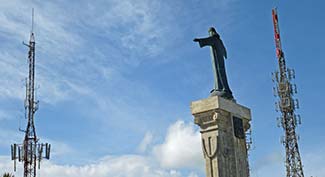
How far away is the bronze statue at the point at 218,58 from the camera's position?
28.6m

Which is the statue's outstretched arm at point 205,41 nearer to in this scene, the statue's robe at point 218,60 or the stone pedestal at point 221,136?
the statue's robe at point 218,60

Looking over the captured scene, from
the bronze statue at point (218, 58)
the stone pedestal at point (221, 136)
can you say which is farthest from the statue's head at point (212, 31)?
the stone pedestal at point (221, 136)

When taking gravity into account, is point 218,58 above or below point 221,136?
above

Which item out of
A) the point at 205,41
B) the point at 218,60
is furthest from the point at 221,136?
the point at 205,41

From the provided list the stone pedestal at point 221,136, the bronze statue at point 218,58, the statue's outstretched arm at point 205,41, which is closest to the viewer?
the stone pedestal at point 221,136

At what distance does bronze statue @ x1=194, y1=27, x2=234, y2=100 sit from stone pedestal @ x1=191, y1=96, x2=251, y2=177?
1.06 metres

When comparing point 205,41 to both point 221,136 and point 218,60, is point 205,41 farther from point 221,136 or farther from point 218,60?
point 221,136

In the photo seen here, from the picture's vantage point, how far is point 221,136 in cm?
2661

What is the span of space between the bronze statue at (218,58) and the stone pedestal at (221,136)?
106cm

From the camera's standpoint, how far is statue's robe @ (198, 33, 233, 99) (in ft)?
93.8

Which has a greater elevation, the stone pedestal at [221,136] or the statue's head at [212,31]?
the statue's head at [212,31]

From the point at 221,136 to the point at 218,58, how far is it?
15.6 feet

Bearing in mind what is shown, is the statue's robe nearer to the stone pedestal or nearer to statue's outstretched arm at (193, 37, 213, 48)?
statue's outstretched arm at (193, 37, 213, 48)

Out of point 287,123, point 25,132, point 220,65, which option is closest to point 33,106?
point 25,132
